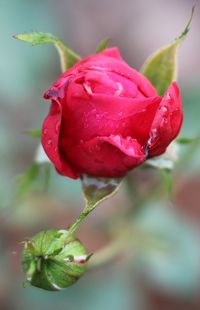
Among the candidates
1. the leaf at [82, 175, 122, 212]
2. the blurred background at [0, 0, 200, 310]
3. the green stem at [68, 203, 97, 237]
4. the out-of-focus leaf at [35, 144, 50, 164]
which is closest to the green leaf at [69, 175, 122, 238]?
the leaf at [82, 175, 122, 212]

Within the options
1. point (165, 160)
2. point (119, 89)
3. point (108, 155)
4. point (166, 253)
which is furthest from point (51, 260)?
point (166, 253)

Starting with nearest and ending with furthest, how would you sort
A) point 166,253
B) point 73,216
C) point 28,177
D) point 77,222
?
1. point 77,222
2. point 28,177
3. point 166,253
4. point 73,216

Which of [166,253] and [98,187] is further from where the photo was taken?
[166,253]

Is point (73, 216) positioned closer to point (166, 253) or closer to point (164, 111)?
point (166, 253)

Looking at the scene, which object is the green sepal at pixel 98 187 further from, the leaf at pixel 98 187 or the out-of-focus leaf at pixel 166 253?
the out-of-focus leaf at pixel 166 253

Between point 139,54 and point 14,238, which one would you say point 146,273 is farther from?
point 139,54

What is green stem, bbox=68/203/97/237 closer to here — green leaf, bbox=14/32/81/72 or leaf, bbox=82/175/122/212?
leaf, bbox=82/175/122/212
